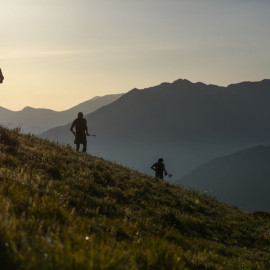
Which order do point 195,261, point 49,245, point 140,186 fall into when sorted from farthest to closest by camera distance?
1. point 140,186
2. point 195,261
3. point 49,245

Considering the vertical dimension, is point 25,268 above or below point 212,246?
above

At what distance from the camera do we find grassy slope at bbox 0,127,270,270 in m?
3.12

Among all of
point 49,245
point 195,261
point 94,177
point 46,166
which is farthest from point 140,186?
point 49,245

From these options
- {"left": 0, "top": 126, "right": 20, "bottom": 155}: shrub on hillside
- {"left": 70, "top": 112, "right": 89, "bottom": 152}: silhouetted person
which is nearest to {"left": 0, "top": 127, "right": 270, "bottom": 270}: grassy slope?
{"left": 0, "top": 126, "right": 20, "bottom": 155}: shrub on hillside

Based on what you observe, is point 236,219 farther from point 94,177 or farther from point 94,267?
point 94,267

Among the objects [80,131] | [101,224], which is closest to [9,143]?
[101,224]

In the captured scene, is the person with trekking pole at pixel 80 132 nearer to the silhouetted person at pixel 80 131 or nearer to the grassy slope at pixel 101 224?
the silhouetted person at pixel 80 131

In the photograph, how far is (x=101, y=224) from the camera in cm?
634

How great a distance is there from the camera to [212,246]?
9.41 metres

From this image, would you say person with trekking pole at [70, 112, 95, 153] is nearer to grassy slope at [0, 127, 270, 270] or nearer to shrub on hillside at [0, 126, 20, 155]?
grassy slope at [0, 127, 270, 270]

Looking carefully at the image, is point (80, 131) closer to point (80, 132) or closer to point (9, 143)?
point (80, 132)

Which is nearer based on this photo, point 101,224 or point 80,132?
point 101,224

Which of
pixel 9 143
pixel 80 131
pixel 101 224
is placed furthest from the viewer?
pixel 80 131

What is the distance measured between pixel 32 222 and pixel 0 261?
1069 mm
